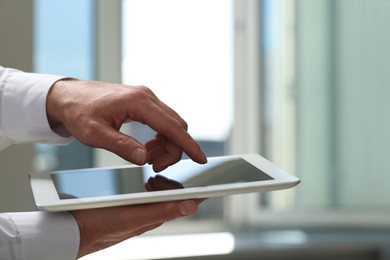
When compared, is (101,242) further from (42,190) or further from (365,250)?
(365,250)

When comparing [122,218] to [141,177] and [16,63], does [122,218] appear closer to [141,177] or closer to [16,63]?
[141,177]

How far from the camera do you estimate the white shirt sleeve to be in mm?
641

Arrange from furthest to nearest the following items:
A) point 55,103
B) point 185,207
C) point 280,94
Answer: point 280,94
point 55,103
point 185,207

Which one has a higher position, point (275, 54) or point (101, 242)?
point (275, 54)

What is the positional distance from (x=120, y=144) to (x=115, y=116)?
3 cm

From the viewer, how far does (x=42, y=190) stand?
2.18 ft

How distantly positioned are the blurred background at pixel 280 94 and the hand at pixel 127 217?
6.15ft

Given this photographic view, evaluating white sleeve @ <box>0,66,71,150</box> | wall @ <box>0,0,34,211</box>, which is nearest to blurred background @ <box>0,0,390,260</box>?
wall @ <box>0,0,34,211</box>

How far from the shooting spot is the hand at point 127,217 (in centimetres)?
64

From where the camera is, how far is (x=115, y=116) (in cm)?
71

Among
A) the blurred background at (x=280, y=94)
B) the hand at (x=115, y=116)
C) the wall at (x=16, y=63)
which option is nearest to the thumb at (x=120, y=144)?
the hand at (x=115, y=116)

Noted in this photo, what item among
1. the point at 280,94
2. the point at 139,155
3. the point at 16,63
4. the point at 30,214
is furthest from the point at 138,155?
the point at 280,94

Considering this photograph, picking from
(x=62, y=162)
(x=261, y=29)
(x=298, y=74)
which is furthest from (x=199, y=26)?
(x=62, y=162)

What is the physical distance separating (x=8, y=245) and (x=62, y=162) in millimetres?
1948
